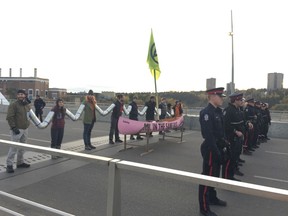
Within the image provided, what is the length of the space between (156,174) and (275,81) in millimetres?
37495

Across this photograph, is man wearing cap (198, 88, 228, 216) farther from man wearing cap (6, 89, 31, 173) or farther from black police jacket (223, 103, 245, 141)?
man wearing cap (6, 89, 31, 173)

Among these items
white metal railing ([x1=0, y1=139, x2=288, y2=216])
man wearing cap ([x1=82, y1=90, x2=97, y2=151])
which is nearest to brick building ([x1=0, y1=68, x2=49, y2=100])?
man wearing cap ([x1=82, y1=90, x2=97, y2=151])

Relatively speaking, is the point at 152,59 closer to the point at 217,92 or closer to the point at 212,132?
the point at 217,92

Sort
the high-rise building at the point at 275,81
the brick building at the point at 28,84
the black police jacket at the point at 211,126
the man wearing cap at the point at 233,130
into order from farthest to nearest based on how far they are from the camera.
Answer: the brick building at the point at 28,84, the high-rise building at the point at 275,81, the man wearing cap at the point at 233,130, the black police jacket at the point at 211,126

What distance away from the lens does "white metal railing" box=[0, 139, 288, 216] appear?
1.76 metres

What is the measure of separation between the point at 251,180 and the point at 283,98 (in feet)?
96.0

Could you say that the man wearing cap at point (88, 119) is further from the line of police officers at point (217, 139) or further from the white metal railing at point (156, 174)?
the white metal railing at point (156, 174)

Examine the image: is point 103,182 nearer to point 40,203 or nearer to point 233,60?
point 40,203

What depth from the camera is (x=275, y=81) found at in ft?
119

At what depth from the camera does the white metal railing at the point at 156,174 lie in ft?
5.77

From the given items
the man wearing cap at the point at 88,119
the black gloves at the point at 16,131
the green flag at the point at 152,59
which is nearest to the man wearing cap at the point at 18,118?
the black gloves at the point at 16,131

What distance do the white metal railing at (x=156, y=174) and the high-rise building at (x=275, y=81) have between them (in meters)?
36.7

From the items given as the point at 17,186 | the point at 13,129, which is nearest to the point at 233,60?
the point at 13,129

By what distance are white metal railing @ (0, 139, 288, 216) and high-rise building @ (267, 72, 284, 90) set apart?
36.7 metres
